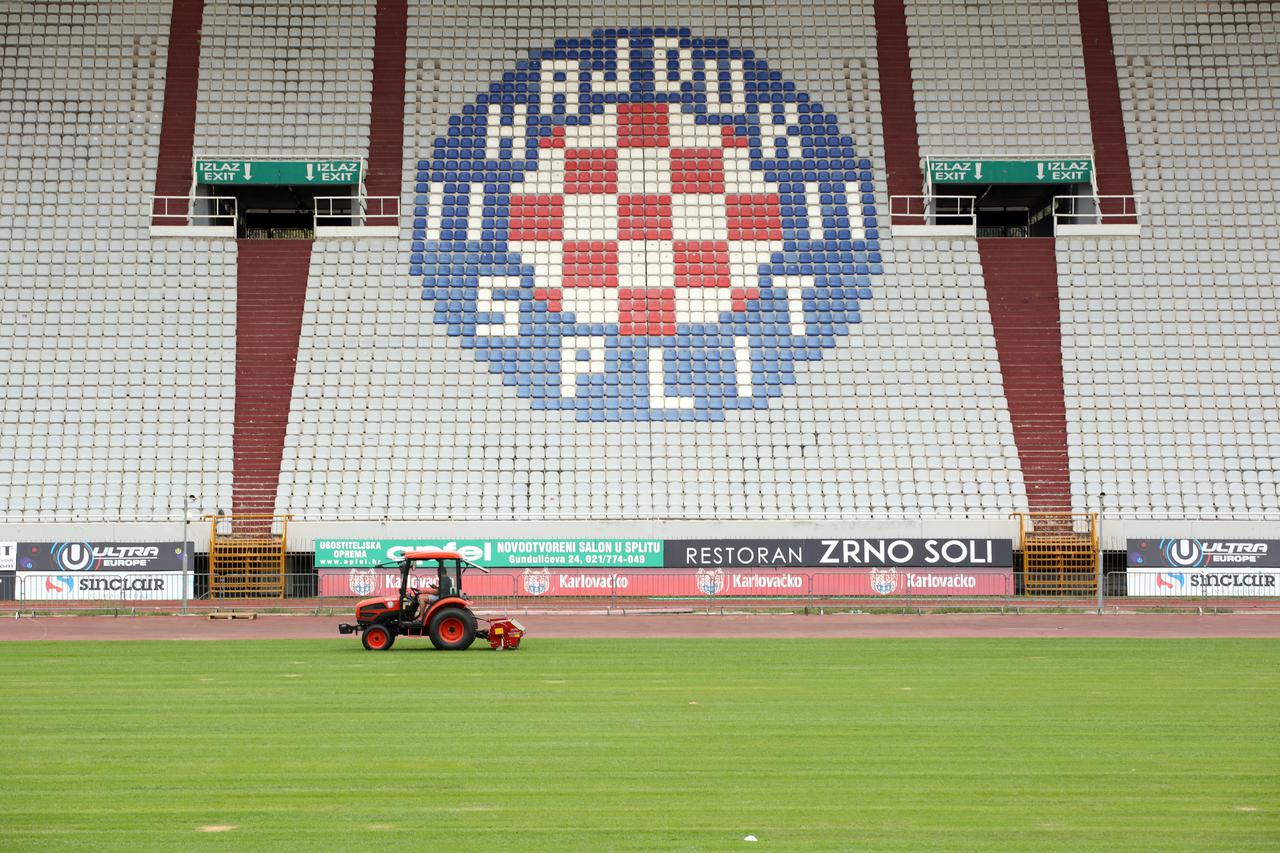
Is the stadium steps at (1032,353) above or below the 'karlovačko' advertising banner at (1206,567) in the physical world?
above

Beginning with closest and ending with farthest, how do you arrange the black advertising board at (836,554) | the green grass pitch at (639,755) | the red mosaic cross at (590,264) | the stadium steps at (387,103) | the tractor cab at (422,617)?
the green grass pitch at (639,755), the tractor cab at (422,617), the black advertising board at (836,554), the red mosaic cross at (590,264), the stadium steps at (387,103)

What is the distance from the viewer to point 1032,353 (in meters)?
34.7

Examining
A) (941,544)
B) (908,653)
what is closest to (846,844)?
(908,653)

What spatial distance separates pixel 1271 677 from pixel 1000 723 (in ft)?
18.8

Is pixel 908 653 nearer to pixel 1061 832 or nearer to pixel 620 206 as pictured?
pixel 1061 832

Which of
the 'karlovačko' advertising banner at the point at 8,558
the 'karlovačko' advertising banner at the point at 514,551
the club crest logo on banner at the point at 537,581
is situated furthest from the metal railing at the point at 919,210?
the 'karlovačko' advertising banner at the point at 8,558

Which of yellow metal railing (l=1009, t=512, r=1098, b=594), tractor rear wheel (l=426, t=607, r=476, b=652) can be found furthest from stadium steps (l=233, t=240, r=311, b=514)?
yellow metal railing (l=1009, t=512, r=1098, b=594)

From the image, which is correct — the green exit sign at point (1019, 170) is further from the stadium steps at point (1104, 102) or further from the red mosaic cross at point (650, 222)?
the red mosaic cross at point (650, 222)

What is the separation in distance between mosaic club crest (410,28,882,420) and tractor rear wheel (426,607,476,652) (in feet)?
46.7

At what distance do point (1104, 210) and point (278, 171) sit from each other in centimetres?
2246

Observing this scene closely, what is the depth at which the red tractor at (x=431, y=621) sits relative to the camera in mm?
19766

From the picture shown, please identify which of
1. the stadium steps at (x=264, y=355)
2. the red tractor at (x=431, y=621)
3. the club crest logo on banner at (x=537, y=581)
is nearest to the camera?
the red tractor at (x=431, y=621)

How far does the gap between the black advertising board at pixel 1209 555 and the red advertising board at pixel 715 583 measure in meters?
3.29

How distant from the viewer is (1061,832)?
804 cm
